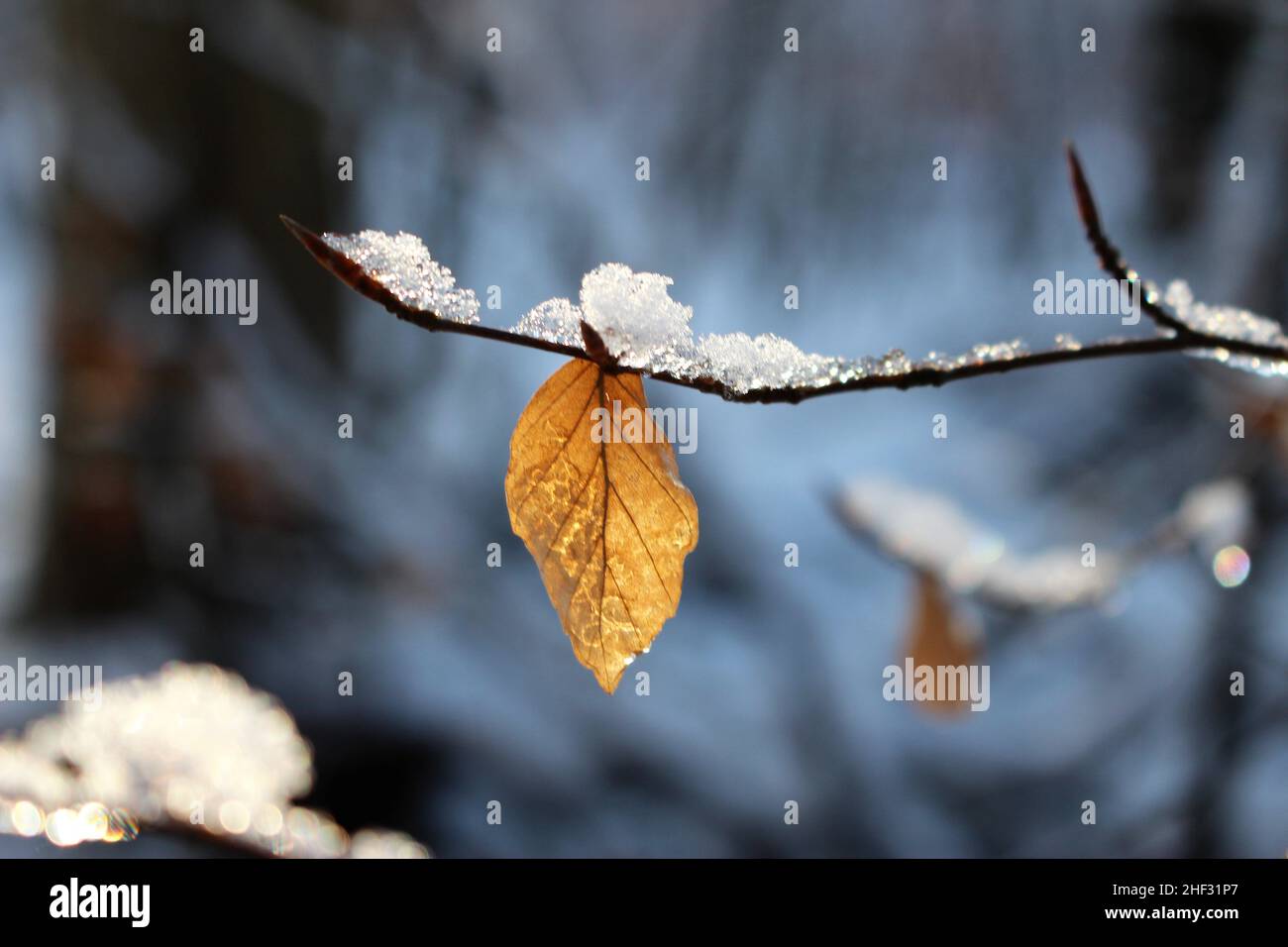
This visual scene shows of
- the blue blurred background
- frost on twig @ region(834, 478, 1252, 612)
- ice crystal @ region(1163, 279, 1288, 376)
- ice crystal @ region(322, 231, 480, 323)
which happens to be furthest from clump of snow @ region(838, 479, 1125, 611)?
the blue blurred background

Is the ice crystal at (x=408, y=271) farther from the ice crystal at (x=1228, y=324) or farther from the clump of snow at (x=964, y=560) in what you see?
the clump of snow at (x=964, y=560)

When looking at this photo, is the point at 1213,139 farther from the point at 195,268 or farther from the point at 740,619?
the point at 195,268

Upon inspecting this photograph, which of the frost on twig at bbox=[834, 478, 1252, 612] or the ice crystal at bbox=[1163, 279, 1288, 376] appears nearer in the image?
the ice crystal at bbox=[1163, 279, 1288, 376]

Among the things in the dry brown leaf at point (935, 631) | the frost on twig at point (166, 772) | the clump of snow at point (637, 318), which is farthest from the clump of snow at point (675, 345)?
the dry brown leaf at point (935, 631)

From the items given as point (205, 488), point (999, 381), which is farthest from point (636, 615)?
point (999, 381)

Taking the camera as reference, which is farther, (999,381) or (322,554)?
(999,381)

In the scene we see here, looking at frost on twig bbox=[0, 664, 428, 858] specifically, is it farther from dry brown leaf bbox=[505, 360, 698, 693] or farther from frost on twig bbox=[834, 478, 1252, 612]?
frost on twig bbox=[834, 478, 1252, 612]

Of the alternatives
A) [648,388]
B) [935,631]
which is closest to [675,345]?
[935,631]
